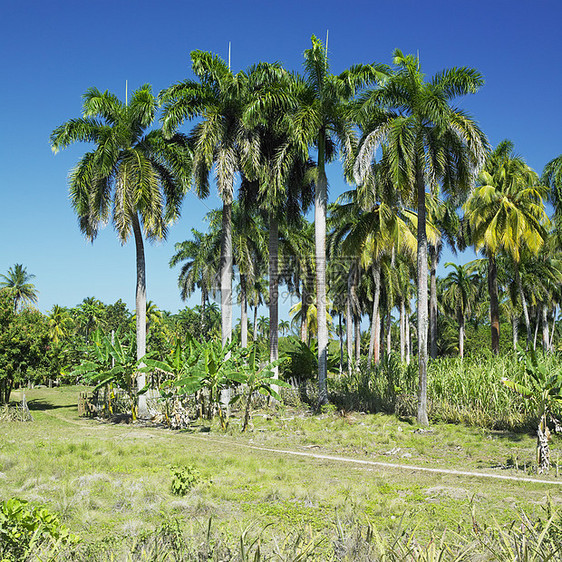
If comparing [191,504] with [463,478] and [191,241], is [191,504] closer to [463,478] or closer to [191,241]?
[463,478]

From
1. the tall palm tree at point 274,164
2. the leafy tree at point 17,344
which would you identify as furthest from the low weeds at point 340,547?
the leafy tree at point 17,344

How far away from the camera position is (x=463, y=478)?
1014cm

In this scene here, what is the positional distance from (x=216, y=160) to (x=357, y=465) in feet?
51.1


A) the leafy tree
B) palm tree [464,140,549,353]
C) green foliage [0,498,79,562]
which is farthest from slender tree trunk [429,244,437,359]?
green foliage [0,498,79,562]

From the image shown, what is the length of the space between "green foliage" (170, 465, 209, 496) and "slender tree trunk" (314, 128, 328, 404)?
12.1m

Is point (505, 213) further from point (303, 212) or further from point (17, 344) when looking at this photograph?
point (17, 344)

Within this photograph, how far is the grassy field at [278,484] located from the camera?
6500 mm

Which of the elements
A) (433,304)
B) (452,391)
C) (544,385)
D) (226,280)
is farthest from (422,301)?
(433,304)

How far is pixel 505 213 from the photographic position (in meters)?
27.0

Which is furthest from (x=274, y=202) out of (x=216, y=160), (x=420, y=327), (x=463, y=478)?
(x=463, y=478)

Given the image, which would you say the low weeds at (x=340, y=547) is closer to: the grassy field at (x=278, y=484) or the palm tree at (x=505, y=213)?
the grassy field at (x=278, y=484)

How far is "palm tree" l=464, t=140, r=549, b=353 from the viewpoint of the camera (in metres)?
26.5

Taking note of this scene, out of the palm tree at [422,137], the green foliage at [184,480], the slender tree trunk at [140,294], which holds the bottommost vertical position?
the green foliage at [184,480]

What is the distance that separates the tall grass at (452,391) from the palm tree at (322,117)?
1574 millimetres
